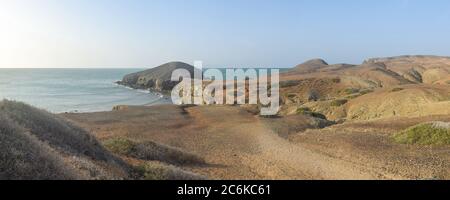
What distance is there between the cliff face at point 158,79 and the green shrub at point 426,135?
8070cm

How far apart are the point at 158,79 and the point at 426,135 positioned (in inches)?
3642

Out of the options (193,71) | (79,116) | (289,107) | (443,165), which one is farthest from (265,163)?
(193,71)

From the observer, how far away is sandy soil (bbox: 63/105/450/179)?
1551 centimetres

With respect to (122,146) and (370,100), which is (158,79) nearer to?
(370,100)

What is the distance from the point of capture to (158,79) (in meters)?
109

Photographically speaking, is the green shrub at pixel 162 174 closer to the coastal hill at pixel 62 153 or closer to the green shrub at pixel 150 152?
the coastal hill at pixel 62 153

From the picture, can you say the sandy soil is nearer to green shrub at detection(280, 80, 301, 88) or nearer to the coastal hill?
the coastal hill

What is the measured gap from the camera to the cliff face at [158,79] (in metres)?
103

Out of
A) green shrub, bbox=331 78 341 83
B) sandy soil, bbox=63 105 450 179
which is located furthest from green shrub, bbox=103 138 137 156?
green shrub, bbox=331 78 341 83

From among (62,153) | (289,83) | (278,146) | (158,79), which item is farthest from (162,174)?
(158,79)

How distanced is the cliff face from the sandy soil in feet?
222
